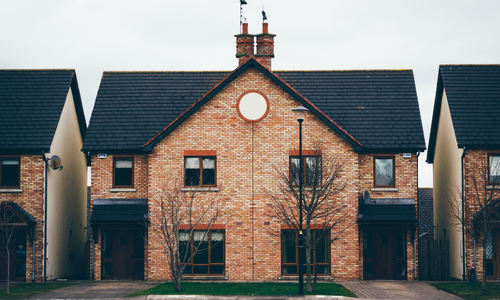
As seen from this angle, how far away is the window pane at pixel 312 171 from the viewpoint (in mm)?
19862

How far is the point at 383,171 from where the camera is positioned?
24.4 meters

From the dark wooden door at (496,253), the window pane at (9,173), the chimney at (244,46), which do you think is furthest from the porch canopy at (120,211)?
the dark wooden door at (496,253)

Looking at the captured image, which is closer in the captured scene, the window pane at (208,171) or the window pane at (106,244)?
the window pane at (208,171)

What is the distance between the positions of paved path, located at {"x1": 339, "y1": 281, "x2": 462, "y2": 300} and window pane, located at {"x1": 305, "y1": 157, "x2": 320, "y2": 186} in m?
4.24

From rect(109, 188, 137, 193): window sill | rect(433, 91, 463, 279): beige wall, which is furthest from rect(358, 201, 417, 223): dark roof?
rect(109, 188, 137, 193): window sill

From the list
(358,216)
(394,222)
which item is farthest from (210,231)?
(394,222)

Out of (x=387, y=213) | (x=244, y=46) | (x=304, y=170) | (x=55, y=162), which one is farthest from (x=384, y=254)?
(x=55, y=162)

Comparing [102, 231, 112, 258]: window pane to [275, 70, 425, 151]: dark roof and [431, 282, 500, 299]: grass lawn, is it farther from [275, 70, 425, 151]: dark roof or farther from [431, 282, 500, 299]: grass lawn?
[431, 282, 500, 299]: grass lawn

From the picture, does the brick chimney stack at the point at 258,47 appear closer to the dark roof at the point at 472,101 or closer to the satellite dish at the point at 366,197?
the satellite dish at the point at 366,197

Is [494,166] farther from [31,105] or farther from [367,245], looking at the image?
[31,105]

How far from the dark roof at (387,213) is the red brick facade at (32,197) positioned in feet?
45.0

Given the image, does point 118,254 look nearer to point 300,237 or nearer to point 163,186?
point 163,186

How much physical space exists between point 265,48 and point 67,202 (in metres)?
12.2

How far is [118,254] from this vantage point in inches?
953
